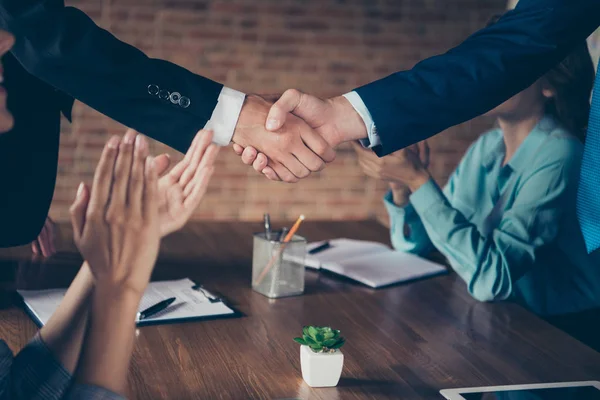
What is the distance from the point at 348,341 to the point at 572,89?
995 millimetres

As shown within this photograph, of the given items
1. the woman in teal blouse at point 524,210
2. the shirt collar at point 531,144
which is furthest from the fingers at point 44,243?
the shirt collar at point 531,144

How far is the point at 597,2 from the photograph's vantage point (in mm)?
1598

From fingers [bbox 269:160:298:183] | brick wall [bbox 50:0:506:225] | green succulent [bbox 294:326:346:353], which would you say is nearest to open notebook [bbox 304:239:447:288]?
fingers [bbox 269:160:298:183]

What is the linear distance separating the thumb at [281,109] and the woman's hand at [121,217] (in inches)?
27.2

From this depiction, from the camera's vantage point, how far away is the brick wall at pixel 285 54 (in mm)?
3723

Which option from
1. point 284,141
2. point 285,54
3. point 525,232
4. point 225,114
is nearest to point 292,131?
point 284,141

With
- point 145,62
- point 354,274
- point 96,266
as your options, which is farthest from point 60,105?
point 96,266

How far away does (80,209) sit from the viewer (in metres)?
0.85

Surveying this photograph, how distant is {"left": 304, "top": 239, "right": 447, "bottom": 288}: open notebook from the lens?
1.75 meters

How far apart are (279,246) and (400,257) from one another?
0.45 meters

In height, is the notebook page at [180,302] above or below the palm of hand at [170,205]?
below

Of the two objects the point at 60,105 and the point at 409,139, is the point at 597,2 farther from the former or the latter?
the point at 60,105

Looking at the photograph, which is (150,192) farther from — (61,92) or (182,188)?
(61,92)

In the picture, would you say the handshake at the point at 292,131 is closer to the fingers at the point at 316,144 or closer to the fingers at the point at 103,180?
the fingers at the point at 316,144
